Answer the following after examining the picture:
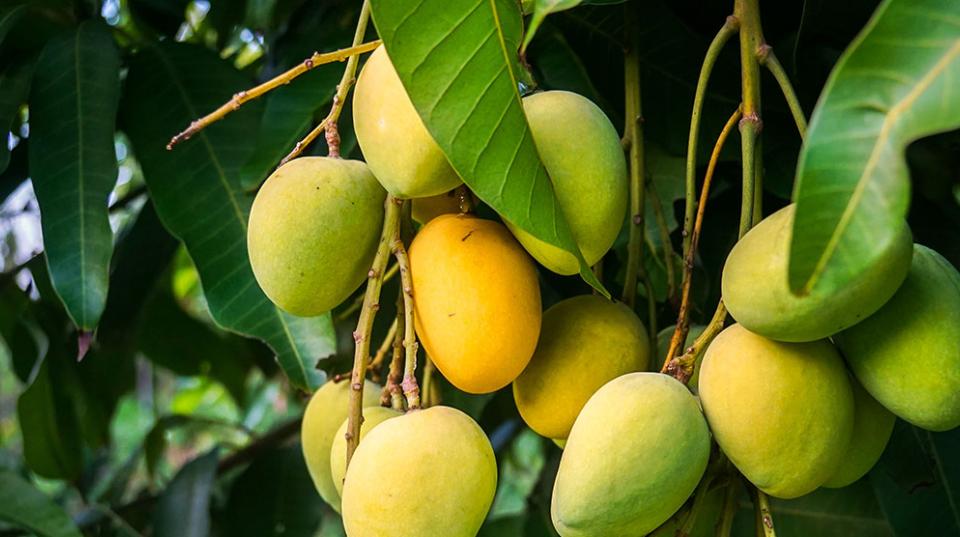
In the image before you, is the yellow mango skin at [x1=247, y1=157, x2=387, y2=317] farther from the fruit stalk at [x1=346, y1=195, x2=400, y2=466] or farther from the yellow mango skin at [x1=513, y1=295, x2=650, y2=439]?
the yellow mango skin at [x1=513, y1=295, x2=650, y2=439]

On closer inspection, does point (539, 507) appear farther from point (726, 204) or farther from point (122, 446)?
point (122, 446)

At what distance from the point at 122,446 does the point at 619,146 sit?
11.2ft

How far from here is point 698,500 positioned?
2.04 ft

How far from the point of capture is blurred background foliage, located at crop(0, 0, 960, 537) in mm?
886

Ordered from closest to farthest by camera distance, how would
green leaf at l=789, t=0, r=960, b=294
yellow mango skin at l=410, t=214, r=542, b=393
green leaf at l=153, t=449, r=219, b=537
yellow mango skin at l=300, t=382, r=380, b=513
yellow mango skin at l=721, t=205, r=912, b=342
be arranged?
1. green leaf at l=789, t=0, r=960, b=294
2. yellow mango skin at l=721, t=205, r=912, b=342
3. yellow mango skin at l=410, t=214, r=542, b=393
4. yellow mango skin at l=300, t=382, r=380, b=513
5. green leaf at l=153, t=449, r=219, b=537

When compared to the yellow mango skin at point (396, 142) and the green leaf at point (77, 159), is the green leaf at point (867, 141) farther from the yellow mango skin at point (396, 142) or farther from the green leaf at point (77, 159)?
the green leaf at point (77, 159)

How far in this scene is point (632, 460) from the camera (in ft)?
1.85

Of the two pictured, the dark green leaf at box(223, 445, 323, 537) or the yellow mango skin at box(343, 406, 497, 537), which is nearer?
the yellow mango skin at box(343, 406, 497, 537)

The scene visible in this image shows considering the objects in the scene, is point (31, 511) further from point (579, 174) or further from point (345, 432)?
point (579, 174)

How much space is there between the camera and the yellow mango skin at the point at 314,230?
0.67 m

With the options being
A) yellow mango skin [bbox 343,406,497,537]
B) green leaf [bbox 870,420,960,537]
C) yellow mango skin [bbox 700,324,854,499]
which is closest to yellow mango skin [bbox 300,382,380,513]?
yellow mango skin [bbox 343,406,497,537]

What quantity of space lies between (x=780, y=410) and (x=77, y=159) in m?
0.70

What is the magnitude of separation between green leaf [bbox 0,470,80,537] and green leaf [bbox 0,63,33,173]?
0.34 m

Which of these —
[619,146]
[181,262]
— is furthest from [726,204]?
[181,262]
